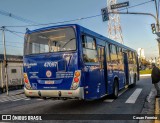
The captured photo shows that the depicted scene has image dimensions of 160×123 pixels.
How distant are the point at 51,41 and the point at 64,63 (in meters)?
1.19

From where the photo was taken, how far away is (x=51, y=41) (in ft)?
31.5

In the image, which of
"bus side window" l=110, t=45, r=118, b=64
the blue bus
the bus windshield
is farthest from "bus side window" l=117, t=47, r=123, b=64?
the bus windshield

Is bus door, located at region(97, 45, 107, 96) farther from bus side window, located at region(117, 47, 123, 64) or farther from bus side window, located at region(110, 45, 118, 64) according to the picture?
bus side window, located at region(117, 47, 123, 64)

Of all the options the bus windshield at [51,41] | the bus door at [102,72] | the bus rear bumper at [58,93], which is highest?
the bus windshield at [51,41]

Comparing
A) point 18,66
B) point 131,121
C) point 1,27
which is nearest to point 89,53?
point 131,121

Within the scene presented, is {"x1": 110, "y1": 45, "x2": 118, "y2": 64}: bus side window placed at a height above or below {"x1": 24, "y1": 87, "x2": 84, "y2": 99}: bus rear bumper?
above

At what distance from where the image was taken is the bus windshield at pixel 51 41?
910 cm

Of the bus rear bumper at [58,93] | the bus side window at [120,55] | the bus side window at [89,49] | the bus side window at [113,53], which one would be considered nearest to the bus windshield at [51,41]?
the bus side window at [89,49]

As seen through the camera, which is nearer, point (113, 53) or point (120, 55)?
point (113, 53)

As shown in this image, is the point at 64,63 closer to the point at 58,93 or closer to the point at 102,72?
the point at 58,93

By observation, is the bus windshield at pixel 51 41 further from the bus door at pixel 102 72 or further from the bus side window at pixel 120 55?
the bus side window at pixel 120 55

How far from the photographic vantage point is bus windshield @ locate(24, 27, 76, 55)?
9102 mm

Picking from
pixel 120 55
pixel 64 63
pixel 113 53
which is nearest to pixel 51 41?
pixel 64 63

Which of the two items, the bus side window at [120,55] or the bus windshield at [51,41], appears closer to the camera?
the bus windshield at [51,41]
